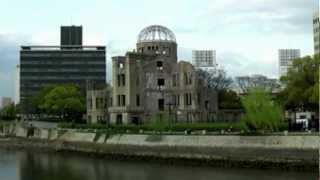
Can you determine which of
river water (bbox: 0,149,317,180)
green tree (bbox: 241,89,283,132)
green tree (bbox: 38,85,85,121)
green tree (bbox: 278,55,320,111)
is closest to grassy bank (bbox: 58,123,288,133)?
green tree (bbox: 241,89,283,132)

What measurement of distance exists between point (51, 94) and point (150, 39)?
33.5m

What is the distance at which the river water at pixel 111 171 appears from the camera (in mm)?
55656

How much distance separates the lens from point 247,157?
2564 inches

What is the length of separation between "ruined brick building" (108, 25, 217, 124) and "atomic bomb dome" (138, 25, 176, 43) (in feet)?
16.5

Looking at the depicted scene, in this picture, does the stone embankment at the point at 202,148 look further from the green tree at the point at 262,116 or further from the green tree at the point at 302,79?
the green tree at the point at 302,79

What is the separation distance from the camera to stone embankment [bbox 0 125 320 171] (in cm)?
6119

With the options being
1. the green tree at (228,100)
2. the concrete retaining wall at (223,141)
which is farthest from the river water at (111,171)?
the green tree at (228,100)

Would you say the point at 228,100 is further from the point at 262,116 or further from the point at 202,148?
the point at 202,148

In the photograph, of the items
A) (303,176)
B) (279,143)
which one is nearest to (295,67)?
(279,143)

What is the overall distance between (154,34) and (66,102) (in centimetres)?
2956

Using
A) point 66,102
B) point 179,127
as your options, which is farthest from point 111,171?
point 66,102

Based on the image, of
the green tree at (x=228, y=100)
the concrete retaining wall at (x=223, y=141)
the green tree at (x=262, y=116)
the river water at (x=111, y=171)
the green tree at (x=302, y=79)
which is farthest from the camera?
the green tree at (x=228, y=100)

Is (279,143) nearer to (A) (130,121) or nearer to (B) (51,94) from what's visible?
(A) (130,121)

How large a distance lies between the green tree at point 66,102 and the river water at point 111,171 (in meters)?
51.9
